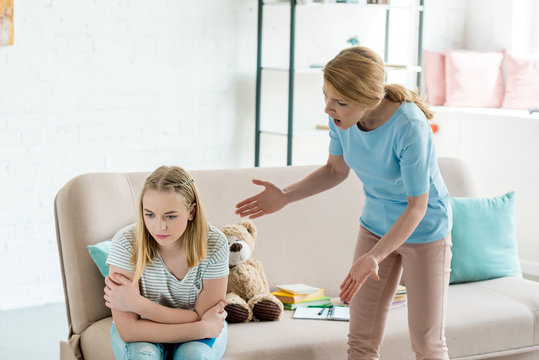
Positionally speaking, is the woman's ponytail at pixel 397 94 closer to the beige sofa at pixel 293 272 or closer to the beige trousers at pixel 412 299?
the beige trousers at pixel 412 299

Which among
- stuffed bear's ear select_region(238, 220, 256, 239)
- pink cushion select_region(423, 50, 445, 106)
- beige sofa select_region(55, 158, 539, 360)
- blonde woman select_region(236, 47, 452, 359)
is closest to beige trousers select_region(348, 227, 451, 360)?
blonde woman select_region(236, 47, 452, 359)

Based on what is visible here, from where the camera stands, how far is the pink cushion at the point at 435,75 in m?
5.29

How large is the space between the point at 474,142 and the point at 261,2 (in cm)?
155

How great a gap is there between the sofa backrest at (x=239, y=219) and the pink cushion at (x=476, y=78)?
6.52ft

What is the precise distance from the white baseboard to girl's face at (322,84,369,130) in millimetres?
2891

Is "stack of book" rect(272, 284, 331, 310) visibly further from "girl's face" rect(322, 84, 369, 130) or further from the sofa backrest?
"girl's face" rect(322, 84, 369, 130)

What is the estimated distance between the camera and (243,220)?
272cm

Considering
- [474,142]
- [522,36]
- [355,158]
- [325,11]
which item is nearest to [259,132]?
[325,11]

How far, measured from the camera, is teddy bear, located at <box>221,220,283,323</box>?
8.14ft

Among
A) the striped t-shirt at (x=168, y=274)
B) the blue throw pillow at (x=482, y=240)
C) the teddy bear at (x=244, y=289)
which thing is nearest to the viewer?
the striped t-shirt at (x=168, y=274)

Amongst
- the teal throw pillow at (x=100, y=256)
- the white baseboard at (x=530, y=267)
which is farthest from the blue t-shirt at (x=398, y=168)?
the white baseboard at (x=530, y=267)

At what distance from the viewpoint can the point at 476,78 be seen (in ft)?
16.9

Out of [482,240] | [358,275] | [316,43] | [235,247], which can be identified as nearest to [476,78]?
[316,43]

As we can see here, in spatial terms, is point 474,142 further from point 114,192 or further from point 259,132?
point 114,192
